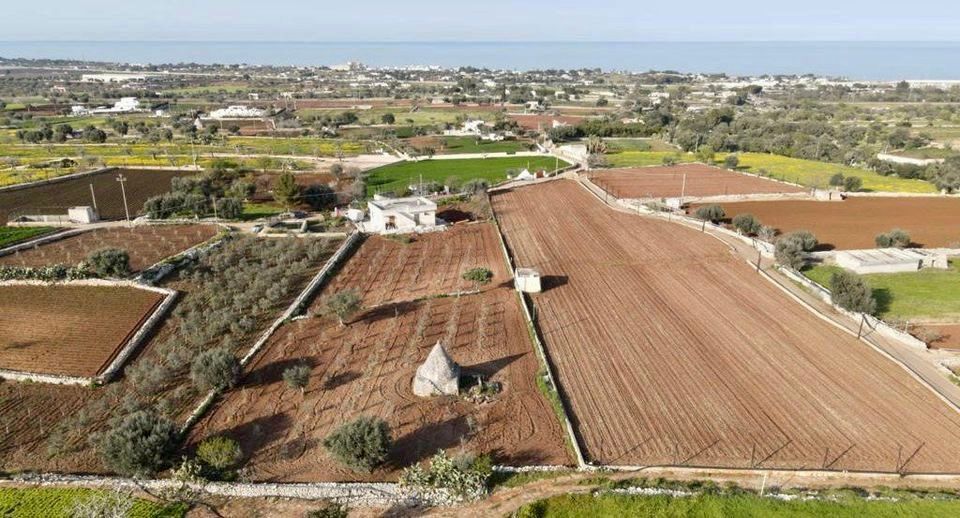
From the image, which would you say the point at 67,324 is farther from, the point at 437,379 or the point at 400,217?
the point at 400,217

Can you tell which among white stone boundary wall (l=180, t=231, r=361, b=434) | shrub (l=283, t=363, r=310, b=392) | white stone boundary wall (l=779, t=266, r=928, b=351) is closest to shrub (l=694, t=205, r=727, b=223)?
white stone boundary wall (l=779, t=266, r=928, b=351)

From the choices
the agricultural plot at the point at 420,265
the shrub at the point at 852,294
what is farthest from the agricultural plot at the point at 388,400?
the shrub at the point at 852,294

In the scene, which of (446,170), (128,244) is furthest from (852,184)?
(128,244)

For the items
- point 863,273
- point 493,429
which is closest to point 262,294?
point 493,429

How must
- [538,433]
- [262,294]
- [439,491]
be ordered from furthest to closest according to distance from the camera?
[262,294], [538,433], [439,491]

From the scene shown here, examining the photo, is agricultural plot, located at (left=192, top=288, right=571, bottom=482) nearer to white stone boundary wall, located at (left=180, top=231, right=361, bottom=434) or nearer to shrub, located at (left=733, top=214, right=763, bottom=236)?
white stone boundary wall, located at (left=180, top=231, right=361, bottom=434)

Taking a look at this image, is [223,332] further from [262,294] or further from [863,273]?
[863,273]

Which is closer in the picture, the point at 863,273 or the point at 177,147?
the point at 863,273
